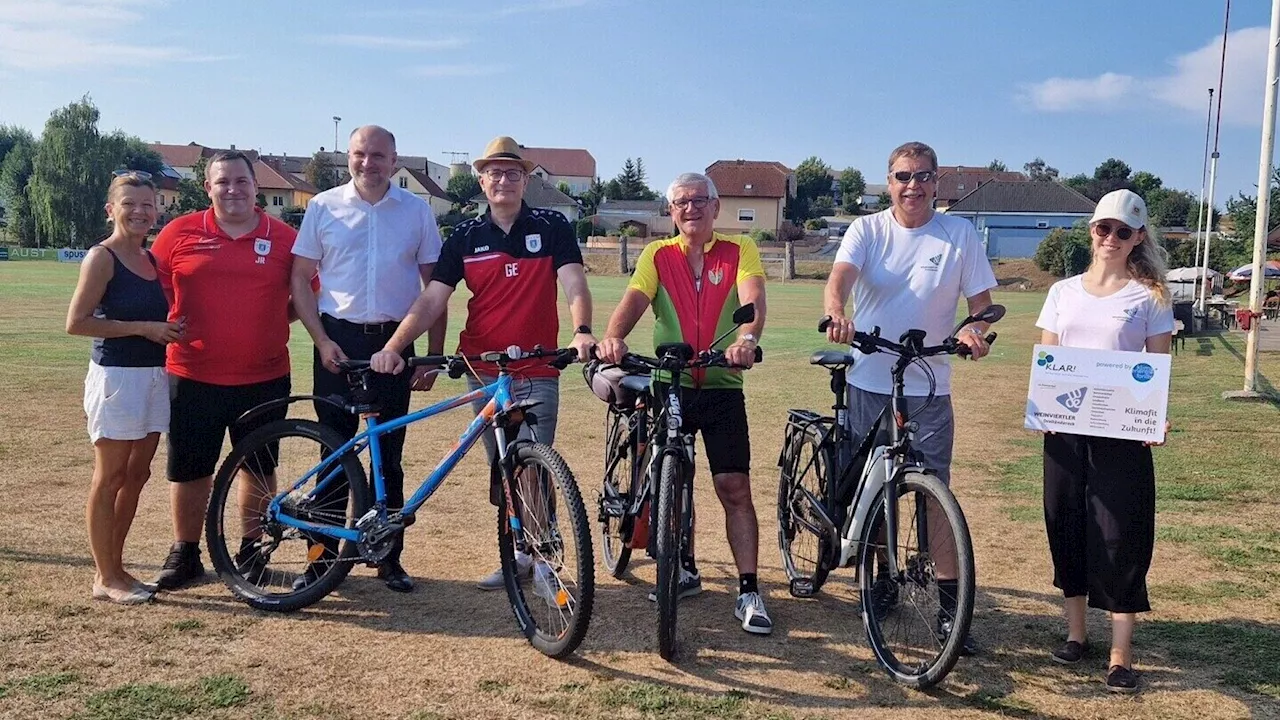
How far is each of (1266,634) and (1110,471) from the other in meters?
1.27

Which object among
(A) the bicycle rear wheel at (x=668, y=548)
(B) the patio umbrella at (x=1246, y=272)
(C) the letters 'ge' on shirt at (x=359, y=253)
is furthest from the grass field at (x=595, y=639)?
(B) the patio umbrella at (x=1246, y=272)

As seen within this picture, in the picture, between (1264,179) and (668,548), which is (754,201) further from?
(668,548)

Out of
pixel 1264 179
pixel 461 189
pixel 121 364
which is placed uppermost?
pixel 461 189

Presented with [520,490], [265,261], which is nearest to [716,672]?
[520,490]

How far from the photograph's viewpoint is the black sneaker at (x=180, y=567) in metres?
5.03

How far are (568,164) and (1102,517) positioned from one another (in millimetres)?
142453

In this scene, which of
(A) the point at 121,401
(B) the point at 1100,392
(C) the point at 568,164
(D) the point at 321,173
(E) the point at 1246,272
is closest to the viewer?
(B) the point at 1100,392

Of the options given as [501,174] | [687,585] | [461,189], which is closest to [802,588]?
[687,585]

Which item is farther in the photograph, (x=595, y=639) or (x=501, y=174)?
(x=501, y=174)

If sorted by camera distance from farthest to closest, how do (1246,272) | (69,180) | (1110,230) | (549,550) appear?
(69,180) → (1246,272) → (549,550) → (1110,230)

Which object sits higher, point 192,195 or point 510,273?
point 192,195

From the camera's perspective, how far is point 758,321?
454cm

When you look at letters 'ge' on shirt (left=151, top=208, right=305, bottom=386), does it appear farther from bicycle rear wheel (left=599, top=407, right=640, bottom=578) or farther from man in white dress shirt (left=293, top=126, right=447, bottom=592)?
bicycle rear wheel (left=599, top=407, right=640, bottom=578)

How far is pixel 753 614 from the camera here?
Answer: 4.66m
